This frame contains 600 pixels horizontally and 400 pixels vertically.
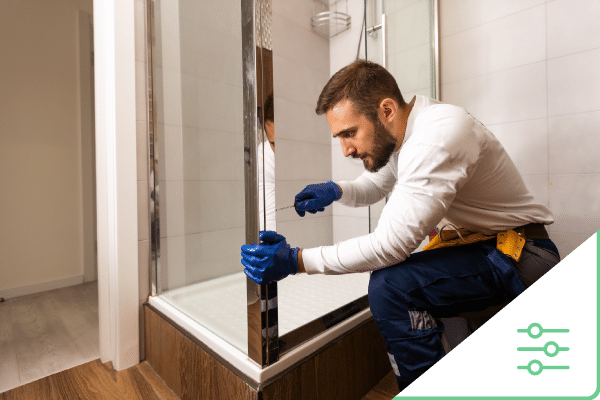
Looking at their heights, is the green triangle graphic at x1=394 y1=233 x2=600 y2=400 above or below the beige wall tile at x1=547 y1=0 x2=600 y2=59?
below

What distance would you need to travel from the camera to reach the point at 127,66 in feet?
3.89

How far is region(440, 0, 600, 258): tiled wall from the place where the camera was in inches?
49.0

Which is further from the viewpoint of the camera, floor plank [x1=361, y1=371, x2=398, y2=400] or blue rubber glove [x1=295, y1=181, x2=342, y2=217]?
blue rubber glove [x1=295, y1=181, x2=342, y2=217]

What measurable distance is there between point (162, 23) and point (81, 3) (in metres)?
1.44

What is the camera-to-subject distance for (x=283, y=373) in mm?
785

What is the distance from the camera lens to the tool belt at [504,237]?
0.86m

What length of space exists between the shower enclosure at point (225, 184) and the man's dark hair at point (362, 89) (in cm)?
24

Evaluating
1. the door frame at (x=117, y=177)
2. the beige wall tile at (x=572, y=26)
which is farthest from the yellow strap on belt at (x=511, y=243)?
the door frame at (x=117, y=177)

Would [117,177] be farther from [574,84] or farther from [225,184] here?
[574,84]

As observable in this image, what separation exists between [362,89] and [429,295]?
60 cm

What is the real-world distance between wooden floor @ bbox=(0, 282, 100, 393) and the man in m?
1.00

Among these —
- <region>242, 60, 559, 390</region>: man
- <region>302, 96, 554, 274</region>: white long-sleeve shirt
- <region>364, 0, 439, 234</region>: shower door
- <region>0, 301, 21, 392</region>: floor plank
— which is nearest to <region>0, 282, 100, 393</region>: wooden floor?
<region>0, 301, 21, 392</region>: floor plank

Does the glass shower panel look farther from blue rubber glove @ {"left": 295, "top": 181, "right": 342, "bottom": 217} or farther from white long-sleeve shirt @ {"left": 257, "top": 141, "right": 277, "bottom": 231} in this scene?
blue rubber glove @ {"left": 295, "top": 181, "right": 342, "bottom": 217}

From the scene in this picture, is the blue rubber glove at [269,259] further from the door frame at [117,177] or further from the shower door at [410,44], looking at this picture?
the shower door at [410,44]
